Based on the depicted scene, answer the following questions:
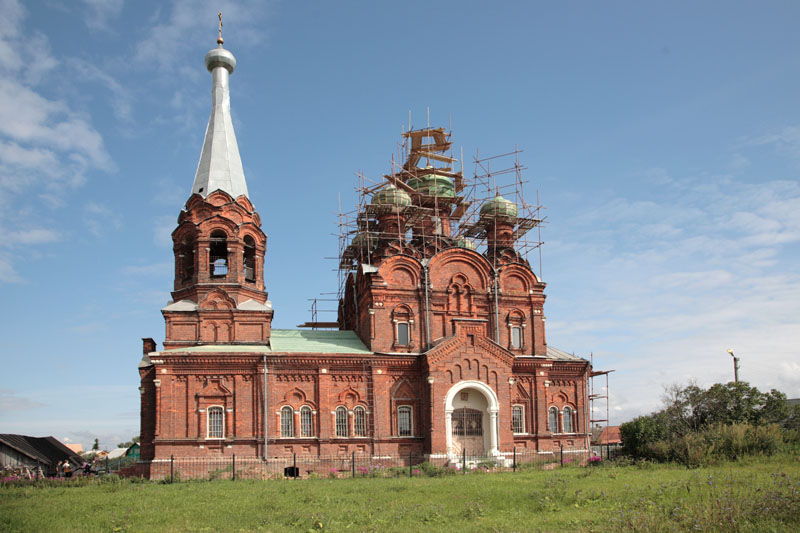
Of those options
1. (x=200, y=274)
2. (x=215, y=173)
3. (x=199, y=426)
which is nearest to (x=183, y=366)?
(x=199, y=426)

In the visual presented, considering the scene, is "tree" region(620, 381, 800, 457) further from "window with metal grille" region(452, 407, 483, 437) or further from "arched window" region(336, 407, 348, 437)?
"arched window" region(336, 407, 348, 437)

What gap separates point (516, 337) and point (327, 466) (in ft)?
34.7

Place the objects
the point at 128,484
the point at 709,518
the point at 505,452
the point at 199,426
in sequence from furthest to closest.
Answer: the point at 505,452
the point at 199,426
the point at 128,484
the point at 709,518

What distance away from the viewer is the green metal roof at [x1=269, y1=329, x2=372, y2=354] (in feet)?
96.0

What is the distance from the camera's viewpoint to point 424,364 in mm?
29406

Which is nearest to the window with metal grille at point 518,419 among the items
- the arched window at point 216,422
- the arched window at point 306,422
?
the arched window at point 306,422

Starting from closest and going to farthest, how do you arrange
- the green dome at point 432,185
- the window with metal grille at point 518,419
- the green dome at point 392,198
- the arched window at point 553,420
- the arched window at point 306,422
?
1. the arched window at point 306,422
2. the window with metal grille at point 518,419
3. the arched window at point 553,420
4. the green dome at point 392,198
5. the green dome at point 432,185

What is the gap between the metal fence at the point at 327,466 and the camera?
25.3 m

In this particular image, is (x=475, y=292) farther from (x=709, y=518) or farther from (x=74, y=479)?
(x=709, y=518)

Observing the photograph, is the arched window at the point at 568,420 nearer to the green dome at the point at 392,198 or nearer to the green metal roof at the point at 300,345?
the green metal roof at the point at 300,345

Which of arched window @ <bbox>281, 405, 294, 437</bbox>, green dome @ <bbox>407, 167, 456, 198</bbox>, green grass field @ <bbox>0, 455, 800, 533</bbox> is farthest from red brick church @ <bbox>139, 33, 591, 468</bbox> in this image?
green grass field @ <bbox>0, 455, 800, 533</bbox>

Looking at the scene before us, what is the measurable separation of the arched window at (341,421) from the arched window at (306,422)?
1.08 metres

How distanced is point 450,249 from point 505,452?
913cm

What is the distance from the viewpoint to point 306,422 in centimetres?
2836
